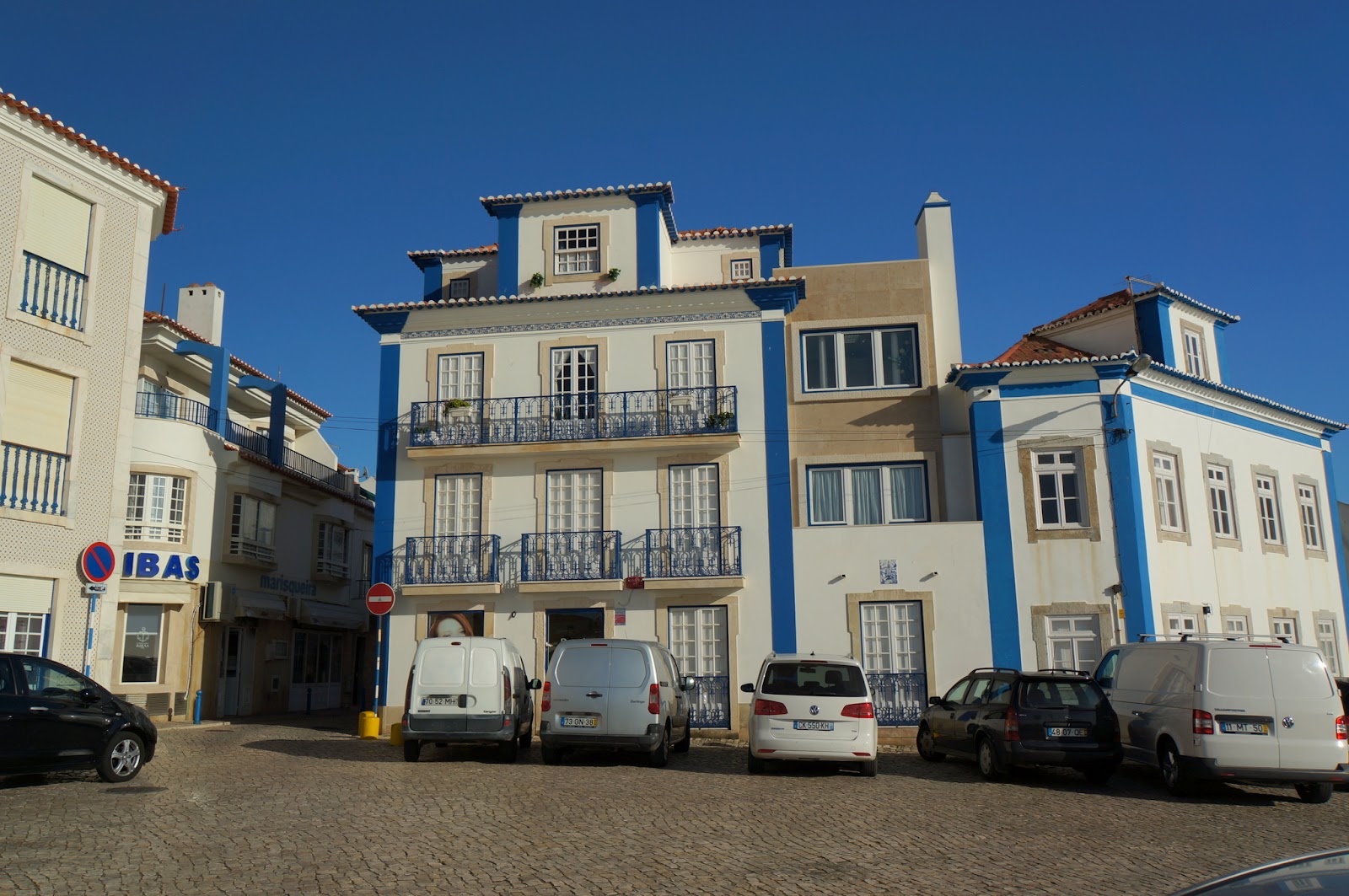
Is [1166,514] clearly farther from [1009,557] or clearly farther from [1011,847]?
[1011,847]

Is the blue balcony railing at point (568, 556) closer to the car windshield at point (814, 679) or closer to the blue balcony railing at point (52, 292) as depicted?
the car windshield at point (814, 679)

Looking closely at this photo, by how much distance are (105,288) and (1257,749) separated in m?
18.5

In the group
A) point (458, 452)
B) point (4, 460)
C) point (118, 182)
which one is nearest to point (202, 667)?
point (458, 452)

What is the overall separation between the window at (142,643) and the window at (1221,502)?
77.1 ft

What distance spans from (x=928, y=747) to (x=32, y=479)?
1452cm

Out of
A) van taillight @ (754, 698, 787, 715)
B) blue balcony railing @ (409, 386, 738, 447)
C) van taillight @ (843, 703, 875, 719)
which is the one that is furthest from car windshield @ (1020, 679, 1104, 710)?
blue balcony railing @ (409, 386, 738, 447)

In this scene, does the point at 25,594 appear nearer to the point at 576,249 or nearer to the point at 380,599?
the point at 380,599

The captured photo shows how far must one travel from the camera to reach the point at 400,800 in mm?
11656

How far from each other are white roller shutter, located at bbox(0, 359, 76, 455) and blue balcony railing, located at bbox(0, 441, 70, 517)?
0.46ft

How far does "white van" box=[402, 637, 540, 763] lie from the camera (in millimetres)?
A: 15773

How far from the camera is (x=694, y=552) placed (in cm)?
2214

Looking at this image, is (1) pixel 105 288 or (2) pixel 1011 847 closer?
(2) pixel 1011 847

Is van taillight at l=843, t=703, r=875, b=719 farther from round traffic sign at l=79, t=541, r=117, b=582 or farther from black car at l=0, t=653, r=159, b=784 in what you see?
round traffic sign at l=79, t=541, r=117, b=582

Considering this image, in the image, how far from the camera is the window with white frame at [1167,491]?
2219 centimetres
